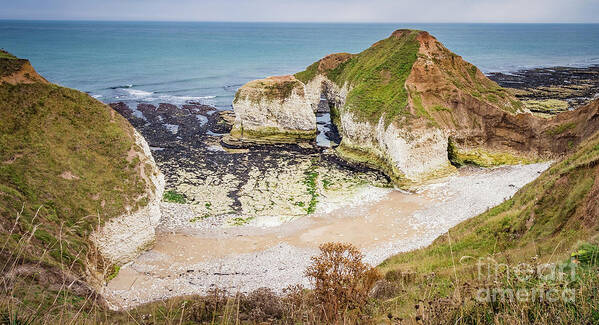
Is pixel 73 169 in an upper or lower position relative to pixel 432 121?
lower

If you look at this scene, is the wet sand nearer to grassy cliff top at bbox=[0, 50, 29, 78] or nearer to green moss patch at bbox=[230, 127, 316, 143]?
grassy cliff top at bbox=[0, 50, 29, 78]

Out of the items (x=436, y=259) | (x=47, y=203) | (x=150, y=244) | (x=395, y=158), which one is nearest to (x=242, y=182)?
(x=150, y=244)

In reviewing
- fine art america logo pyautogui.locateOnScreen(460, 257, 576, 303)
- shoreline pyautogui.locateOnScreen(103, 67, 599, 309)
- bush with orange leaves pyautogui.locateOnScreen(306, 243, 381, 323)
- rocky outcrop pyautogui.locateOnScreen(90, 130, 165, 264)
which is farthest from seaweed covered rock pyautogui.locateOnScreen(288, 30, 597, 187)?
fine art america logo pyautogui.locateOnScreen(460, 257, 576, 303)

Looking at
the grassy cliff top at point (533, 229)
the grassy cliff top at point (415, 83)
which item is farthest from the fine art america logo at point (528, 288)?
the grassy cliff top at point (415, 83)

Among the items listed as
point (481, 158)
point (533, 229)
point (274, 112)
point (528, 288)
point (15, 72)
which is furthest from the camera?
point (274, 112)

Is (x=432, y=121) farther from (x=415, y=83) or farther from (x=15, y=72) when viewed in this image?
(x=15, y=72)

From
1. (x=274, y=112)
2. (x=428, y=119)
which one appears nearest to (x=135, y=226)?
(x=428, y=119)

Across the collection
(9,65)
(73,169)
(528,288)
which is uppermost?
(9,65)

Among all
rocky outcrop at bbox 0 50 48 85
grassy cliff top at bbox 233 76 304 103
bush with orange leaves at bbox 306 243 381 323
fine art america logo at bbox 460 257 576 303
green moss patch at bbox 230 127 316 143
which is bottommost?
green moss patch at bbox 230 127 316 143
